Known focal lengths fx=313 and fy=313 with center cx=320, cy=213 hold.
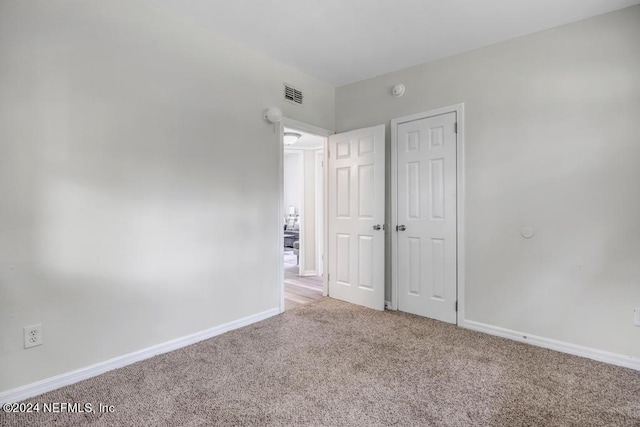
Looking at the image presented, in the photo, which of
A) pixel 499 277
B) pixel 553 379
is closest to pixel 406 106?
pixel 499 277

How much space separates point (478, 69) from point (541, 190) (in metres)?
1.20

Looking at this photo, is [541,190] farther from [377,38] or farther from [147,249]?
[147,249]

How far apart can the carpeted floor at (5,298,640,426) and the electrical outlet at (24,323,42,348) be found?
1.02ft

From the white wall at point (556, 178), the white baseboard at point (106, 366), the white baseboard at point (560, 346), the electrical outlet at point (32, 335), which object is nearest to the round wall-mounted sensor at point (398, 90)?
the white wall at point (556, 178)

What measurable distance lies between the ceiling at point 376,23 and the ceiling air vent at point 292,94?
11.6 inches

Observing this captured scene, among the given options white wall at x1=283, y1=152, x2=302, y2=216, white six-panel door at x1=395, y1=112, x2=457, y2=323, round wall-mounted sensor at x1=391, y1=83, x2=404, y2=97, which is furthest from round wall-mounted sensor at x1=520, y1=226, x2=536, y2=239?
white wall at x1=283, y1=152, x2=302, y2=216

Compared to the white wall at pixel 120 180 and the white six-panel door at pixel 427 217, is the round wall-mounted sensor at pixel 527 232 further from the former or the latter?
the white wall at pixel 120 180

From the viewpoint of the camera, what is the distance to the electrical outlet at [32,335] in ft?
5.90

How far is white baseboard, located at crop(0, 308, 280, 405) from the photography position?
1.77m

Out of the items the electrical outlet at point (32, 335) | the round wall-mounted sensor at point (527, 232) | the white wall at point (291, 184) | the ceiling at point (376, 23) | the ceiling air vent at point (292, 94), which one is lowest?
the electrical outlet at point (32, 335)

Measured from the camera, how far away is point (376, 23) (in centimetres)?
245

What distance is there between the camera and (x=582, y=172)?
92.1 inches

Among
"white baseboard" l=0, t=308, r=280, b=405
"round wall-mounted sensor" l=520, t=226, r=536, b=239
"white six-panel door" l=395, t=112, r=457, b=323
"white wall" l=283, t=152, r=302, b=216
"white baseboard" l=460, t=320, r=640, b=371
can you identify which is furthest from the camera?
"white wall" l=283, t=152, r=302, b=216

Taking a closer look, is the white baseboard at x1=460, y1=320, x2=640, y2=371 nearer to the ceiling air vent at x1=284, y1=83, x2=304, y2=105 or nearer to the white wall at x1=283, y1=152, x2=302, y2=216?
the ceiling air vent at x1=284, y1=83, x2=304, y2=105
